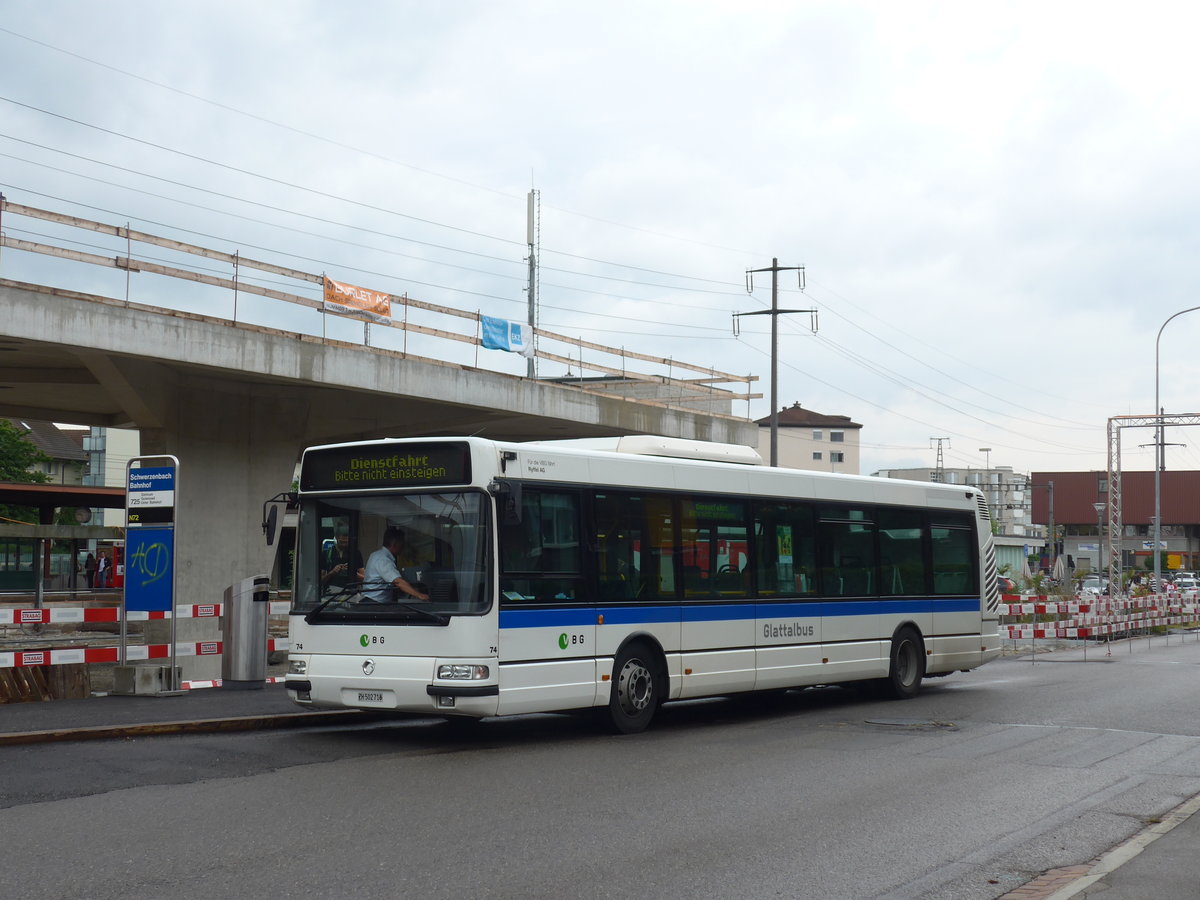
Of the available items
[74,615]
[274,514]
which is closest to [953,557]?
[274,514]

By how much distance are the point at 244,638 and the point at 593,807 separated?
907cm

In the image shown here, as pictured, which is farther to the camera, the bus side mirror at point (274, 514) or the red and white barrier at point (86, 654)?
the red and white barrier at point (86, 654)

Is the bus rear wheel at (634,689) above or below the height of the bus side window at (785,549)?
below

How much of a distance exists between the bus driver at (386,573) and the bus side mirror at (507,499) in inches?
37.0

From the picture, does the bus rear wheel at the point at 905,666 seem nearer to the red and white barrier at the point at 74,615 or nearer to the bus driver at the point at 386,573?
the bus driver at the point at 386,573

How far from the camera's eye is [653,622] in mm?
12844

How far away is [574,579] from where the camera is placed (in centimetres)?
1212

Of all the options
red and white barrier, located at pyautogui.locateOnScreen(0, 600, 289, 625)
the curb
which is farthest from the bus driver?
red and white barrier, located at pyautogui.locateOnScreen(0, 600, 289, 625)

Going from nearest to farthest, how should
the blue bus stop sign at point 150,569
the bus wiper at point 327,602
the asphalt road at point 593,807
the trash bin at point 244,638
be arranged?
the asphalt road at point 593,807, the bus wiper at point 327,602, the blue bus stop sign at point 150,569, the trash bin at point 244,638

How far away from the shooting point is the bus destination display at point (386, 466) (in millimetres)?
11508

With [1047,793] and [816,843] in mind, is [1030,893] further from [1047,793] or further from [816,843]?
[1047,793]


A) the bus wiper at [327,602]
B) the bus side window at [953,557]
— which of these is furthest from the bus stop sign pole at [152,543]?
the bus side window at [953,557]

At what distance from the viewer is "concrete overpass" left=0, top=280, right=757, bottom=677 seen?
Result: 758 inches

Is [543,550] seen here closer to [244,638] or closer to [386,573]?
[386,573]
